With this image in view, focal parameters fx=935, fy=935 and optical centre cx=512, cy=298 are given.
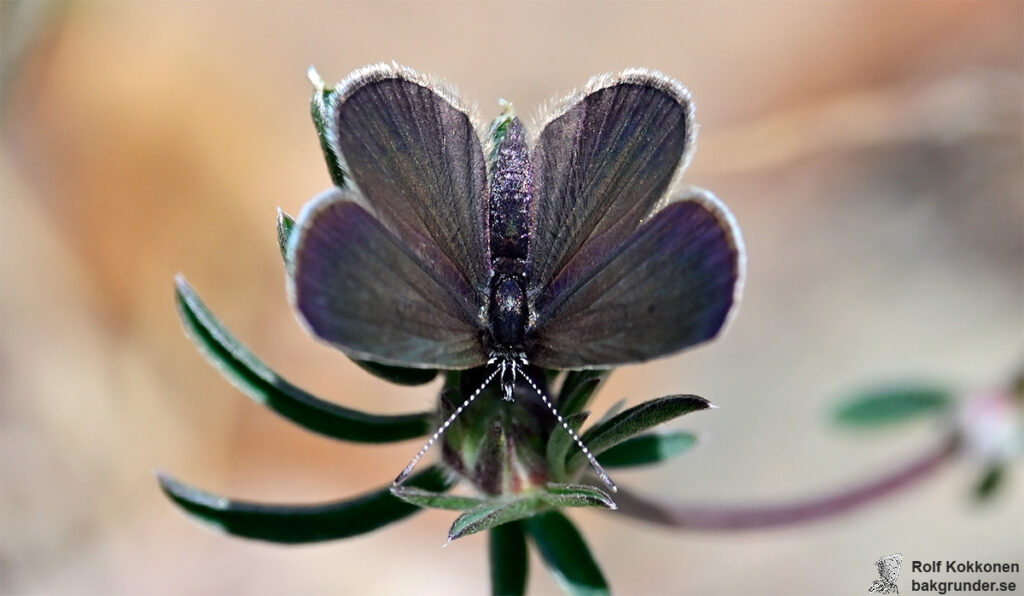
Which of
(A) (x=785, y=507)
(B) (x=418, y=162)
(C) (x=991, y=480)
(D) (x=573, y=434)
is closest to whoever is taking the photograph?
(D) (x=573, y=434)

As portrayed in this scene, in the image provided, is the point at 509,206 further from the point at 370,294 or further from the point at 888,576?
the point at 888,576

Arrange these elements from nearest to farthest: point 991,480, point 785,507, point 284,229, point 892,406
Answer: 1. point 284,229
2. point 785,507
3. point 991,480
4. point 892,406

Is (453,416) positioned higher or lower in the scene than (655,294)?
lower

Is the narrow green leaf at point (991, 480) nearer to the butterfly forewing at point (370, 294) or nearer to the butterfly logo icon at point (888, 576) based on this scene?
the butterfly logo icon at point (888, 576)

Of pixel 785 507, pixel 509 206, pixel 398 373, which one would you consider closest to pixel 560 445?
pixel 398 373

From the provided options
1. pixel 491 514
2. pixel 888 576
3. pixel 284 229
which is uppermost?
pixel 284 229

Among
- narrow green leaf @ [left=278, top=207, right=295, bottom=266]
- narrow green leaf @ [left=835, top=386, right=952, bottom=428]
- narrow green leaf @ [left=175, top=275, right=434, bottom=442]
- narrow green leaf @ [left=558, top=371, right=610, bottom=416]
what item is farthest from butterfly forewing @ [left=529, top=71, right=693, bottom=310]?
narrow green leaf @ [left=835, top=386, right=952, bottom=428]

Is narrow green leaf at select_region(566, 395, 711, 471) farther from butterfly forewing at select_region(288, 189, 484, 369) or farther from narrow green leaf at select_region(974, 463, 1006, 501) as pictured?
narrow green leaf at select_region(974, 463, 1006, 501)
